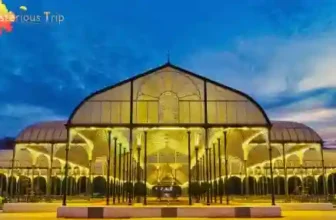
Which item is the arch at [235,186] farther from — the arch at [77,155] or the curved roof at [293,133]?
the arch at [77,155]

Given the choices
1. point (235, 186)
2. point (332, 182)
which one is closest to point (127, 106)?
point (332, 182)

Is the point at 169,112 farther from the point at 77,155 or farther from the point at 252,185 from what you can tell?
the point at 252,185

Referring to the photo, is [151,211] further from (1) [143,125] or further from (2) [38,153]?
(2) [38,153]

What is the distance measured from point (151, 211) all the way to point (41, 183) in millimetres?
51403

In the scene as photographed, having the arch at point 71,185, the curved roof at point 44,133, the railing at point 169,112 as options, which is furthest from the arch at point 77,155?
the railing at point 169,112

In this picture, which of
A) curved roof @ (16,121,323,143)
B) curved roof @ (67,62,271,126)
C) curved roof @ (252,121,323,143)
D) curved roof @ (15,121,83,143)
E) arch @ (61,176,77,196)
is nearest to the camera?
curved roof @ (67,62,271,126)

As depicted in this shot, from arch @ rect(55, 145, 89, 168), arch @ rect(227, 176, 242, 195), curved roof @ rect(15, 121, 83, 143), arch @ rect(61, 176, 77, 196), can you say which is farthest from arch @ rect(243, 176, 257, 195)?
curved roof @ rect(15, 121, 83, 143)

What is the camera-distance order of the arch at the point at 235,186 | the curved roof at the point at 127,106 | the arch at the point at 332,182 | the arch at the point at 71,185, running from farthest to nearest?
the arch at the point at 235,186 < the arch at the point at 71,185 < the arch at the point at 332,182 < the curved roof at the point at 127,106

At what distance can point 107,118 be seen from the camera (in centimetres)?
2398

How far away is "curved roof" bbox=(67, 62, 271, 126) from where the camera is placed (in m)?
23.8

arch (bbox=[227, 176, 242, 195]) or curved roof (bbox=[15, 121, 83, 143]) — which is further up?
curved roof (bbox=[15, 121, 83, 143])

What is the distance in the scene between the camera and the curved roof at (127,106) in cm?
2384

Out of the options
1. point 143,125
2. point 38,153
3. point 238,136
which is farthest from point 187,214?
point 38,153

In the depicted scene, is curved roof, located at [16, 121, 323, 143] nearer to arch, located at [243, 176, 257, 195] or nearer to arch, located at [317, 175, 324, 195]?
arch, located at [243, 176, 257, 195]
